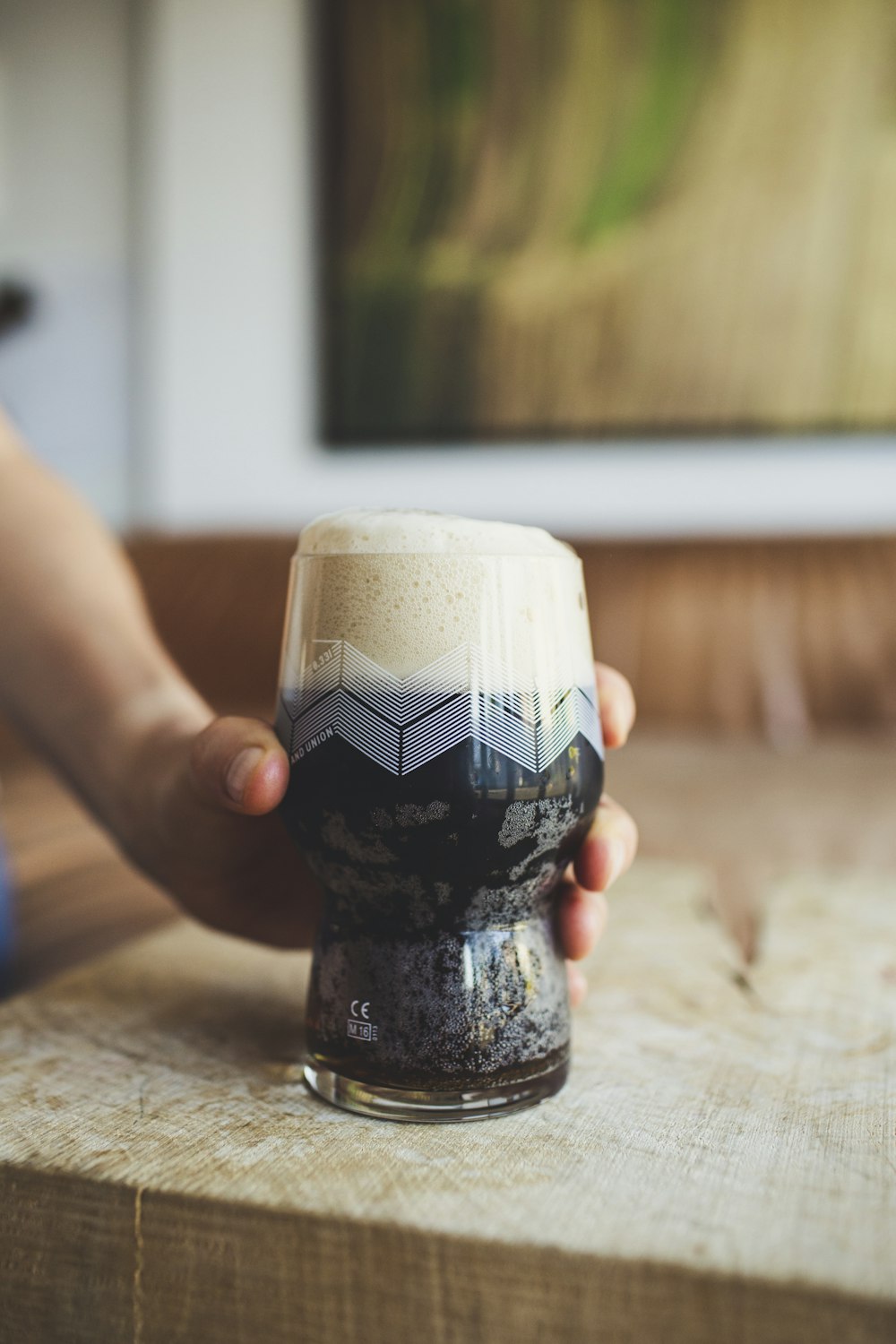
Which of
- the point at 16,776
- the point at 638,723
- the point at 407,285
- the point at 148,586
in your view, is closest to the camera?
the point at 16,776

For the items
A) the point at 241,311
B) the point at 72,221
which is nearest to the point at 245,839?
the point at 241,311

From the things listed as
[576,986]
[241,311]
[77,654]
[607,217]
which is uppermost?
[607,217]

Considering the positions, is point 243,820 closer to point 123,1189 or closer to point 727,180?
point 123,1189

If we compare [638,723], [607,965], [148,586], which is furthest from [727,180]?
[607,965]

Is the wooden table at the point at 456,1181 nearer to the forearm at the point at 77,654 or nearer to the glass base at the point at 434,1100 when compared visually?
the glass base at the point at 434,1100

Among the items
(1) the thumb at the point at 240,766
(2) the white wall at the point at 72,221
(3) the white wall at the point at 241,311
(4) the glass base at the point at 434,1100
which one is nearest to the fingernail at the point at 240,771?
(1) the thumb at the point at 240,766

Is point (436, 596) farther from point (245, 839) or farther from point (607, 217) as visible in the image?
point (607, 217)

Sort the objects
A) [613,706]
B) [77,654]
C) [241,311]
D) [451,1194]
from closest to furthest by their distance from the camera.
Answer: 1. [451,1194]
2. [613,706]
3. [77,654]
4. [241,311]
